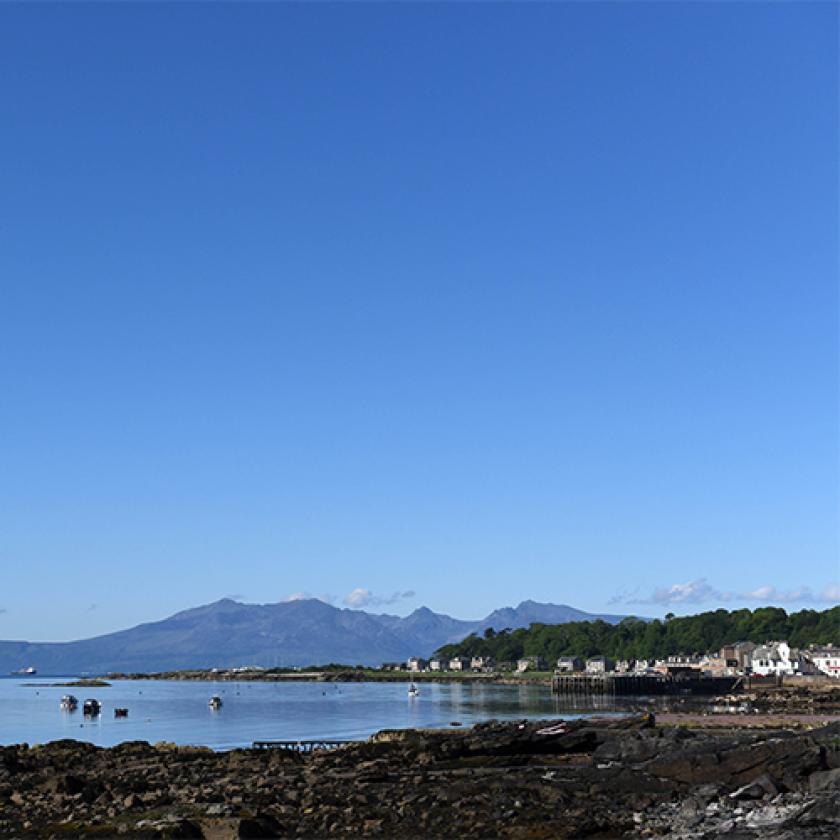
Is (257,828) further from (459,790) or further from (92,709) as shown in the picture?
(92,709)

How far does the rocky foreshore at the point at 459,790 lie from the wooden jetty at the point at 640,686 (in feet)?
384

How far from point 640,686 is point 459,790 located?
463ft

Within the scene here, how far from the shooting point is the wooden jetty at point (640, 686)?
171m

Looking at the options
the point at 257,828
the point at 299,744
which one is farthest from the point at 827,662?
the point at 257,828

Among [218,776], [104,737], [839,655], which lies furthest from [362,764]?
[839,655]

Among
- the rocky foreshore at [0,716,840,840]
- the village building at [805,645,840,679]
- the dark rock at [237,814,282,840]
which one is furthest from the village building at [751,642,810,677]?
the dark rock at [237,814,282,840]

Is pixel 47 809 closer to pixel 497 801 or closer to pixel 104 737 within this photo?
pixel 497 801

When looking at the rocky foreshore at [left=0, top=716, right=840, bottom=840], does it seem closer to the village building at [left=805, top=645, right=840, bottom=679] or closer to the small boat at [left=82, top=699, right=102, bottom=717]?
the small boat at [left=82, top=699, right=102, bottom=717]

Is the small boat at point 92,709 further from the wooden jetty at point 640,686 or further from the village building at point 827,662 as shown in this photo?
the village building at point 827,662

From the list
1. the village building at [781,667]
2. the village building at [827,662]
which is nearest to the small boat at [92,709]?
the village building at [781,667]

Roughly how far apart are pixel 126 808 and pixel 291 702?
128m

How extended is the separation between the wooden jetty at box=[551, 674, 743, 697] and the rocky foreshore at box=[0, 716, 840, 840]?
116980 millimetres

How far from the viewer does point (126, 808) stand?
38.7 metres

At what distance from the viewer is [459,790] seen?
39969mm
